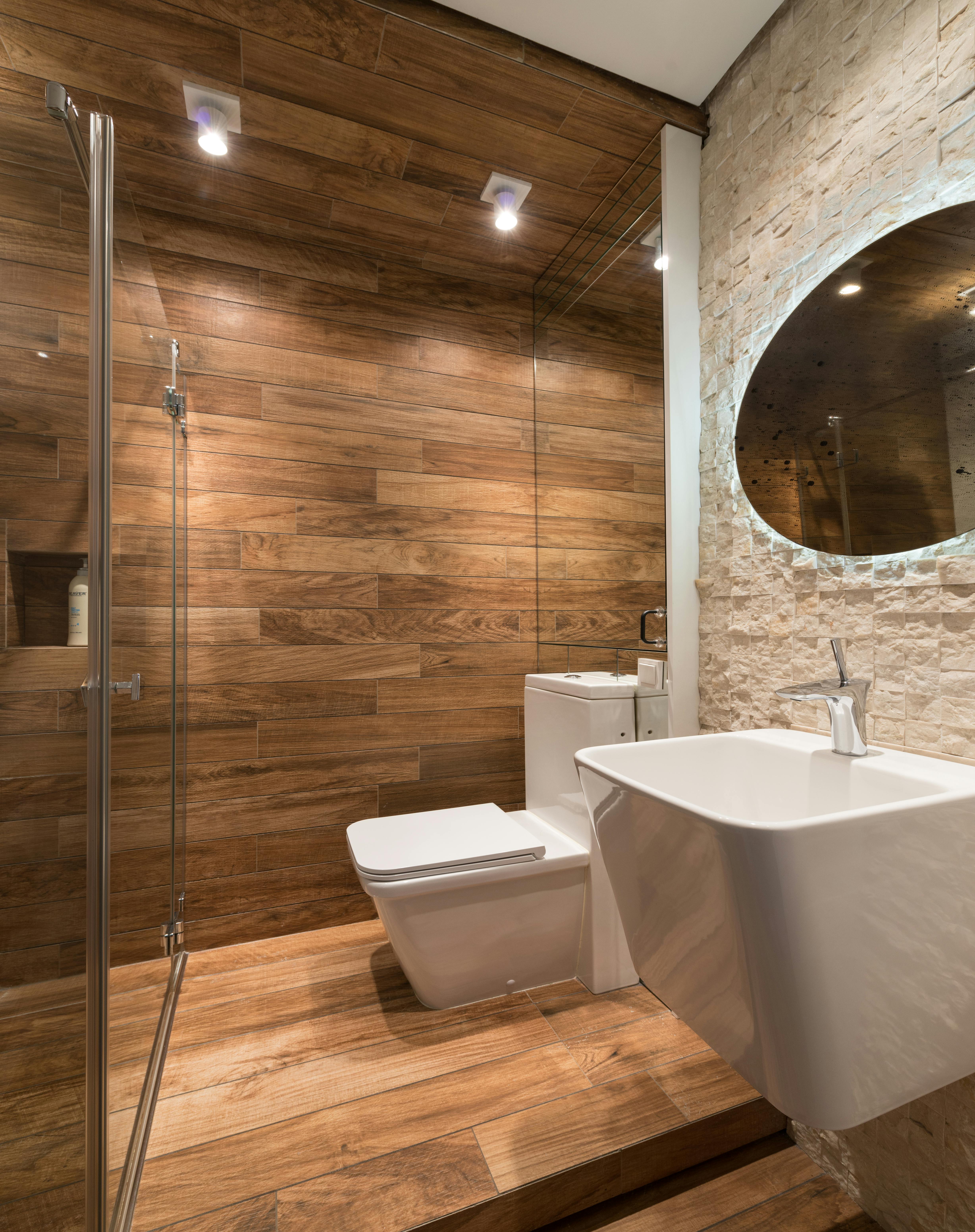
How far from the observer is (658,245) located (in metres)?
1.73

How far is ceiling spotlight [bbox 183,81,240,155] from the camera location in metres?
1.54

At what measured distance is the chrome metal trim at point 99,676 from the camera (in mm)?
887

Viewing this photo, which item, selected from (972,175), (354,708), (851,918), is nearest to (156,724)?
(354,708)

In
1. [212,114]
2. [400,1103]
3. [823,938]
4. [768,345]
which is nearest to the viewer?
[823,938]

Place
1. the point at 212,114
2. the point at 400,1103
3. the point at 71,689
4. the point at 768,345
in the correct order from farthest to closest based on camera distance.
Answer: the point at 212,114 → the point at 768,345 → the point at 400,1103 → the point at 71,689

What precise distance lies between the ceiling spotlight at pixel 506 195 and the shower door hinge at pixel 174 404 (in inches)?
43.3

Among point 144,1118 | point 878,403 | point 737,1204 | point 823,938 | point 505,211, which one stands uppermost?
point 505,211

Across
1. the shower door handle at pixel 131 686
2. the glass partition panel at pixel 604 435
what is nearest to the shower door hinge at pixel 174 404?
the shower door handle at pixel 131 686

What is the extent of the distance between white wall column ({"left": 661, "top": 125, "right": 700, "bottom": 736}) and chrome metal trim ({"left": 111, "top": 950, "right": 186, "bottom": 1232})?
143cm

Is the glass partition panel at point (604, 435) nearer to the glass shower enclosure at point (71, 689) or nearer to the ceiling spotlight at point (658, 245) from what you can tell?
the ceiling spotlight at point (658, 245)

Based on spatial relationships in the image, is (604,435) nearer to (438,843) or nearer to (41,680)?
(438,843)

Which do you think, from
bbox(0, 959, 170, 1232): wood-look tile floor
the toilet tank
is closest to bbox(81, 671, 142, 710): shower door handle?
bbox(0, 959, 170, 1232): wood-look tile floor

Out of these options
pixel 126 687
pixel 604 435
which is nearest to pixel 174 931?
pixel 126 687

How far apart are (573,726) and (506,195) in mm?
1605
